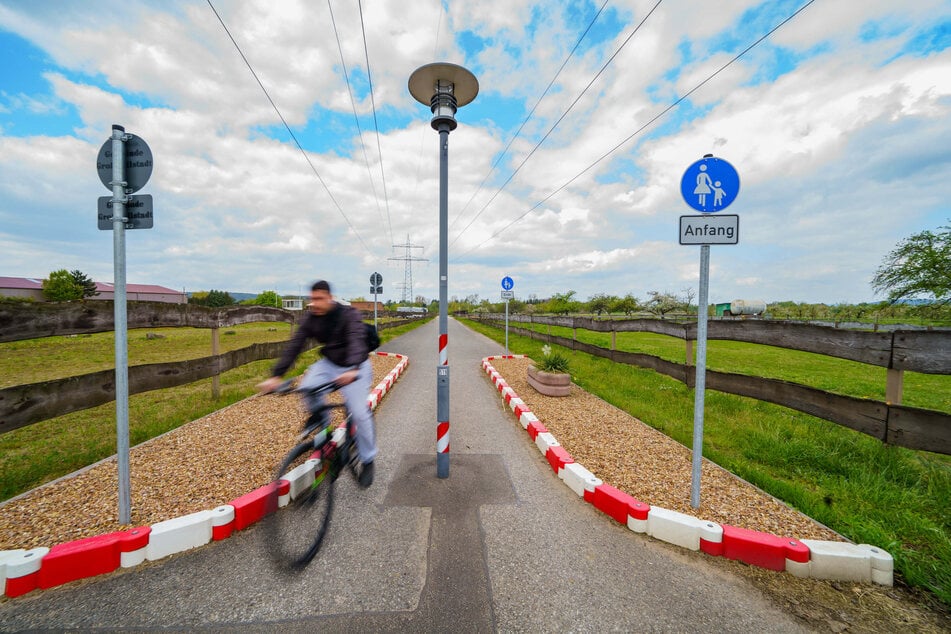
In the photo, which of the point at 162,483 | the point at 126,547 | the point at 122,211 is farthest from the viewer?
the point at 162,483

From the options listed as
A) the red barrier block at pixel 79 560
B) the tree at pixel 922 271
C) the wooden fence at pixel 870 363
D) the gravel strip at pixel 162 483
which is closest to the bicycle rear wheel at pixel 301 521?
the gravel strip at pixel 162 483

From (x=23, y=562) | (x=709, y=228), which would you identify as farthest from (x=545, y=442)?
(x=23, y=562)

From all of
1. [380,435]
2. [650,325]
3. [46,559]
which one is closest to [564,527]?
[380,435]

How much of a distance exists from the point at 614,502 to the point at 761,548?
1034 millimetres

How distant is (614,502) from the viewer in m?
3.22

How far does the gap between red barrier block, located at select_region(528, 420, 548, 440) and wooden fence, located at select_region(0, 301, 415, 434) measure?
5.19m

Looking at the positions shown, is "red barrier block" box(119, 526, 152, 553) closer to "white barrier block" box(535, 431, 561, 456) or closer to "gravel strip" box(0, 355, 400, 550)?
"gravel strip" box(0, 355, 400, 550)

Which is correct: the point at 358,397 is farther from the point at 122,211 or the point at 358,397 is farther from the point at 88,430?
the point at 88,430

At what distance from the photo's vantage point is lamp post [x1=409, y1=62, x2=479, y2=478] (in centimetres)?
384

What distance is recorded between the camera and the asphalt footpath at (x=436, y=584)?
2129 mm

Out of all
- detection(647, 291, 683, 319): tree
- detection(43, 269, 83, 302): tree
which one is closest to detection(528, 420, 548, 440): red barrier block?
detection(647, 291, 683, 319): tree

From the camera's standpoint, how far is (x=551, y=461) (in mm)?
4270

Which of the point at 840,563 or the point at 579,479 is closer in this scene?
the point at 840,563

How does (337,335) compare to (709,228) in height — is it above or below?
below
